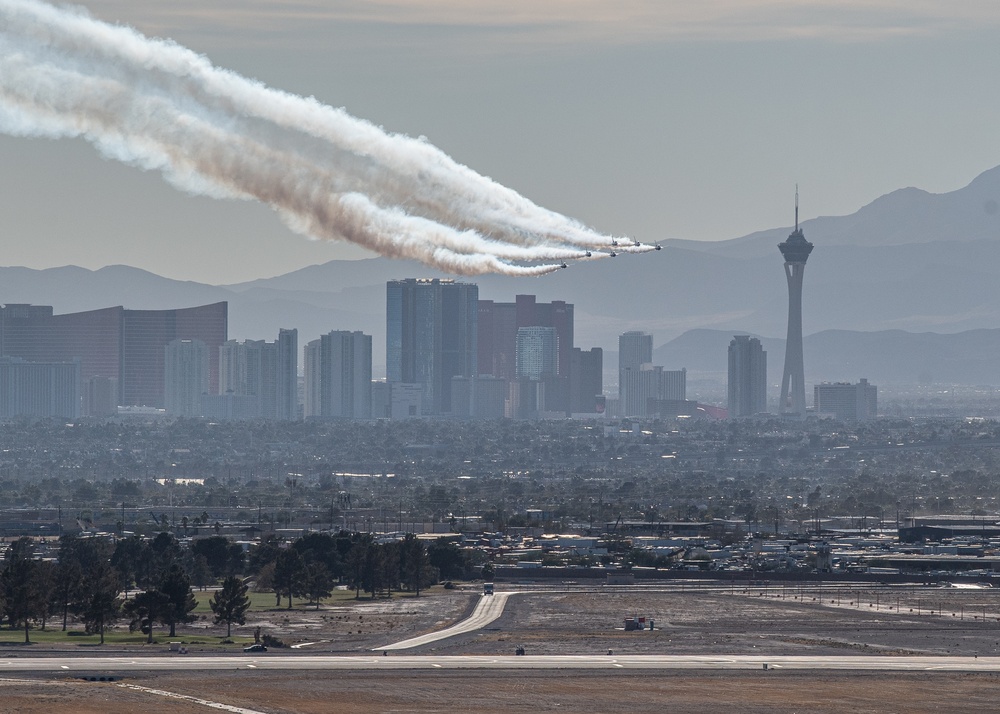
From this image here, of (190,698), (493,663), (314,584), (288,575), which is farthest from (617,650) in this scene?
(288,575)

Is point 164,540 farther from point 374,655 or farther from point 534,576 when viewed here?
point 374,655

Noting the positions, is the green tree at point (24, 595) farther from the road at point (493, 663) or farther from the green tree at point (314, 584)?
the green tree at point (314, 584)

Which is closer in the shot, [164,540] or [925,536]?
[164,540]

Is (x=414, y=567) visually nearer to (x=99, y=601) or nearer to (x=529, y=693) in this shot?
(x=99, y=601)

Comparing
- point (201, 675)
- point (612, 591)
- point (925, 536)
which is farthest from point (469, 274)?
point (925, 536)

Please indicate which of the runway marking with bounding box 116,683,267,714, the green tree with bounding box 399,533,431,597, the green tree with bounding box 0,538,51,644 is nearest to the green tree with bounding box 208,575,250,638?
the green tree with bounding box 0,538,51,644

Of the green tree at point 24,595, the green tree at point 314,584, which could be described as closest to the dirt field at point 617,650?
the green tree at point 314,584
